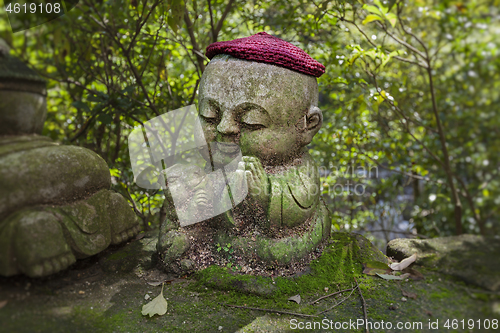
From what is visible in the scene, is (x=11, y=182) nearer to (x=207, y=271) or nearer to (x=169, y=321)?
(x=169, y=321)

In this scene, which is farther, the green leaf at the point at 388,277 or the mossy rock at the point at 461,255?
the green leaf at the point at 388,277

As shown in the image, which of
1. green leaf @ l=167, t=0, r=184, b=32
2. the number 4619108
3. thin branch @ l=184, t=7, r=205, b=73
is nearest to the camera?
the number 4619108

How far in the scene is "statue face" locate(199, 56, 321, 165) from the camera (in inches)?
86.5

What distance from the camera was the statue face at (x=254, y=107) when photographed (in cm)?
220

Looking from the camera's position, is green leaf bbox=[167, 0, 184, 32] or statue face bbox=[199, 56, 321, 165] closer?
statue face bbox=[199, 56, 321, 165]

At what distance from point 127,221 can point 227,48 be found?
1351mm

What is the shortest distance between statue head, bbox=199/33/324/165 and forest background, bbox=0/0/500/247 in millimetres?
687

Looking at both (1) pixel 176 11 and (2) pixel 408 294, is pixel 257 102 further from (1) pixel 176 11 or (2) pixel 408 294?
(2) pixel 408 294

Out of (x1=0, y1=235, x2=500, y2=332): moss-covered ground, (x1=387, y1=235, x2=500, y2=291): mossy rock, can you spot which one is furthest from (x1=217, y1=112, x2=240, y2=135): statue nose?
(x1=387, y1=235, x2=500, y2=291): mossy rock

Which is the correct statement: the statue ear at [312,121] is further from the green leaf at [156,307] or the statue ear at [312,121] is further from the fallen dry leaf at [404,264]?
the green leaf at [156,307]

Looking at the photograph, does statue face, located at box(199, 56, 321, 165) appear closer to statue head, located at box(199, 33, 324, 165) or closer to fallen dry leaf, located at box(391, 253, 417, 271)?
statue head, located at box(199, 33, 324, 165)

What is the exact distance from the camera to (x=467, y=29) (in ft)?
11.1

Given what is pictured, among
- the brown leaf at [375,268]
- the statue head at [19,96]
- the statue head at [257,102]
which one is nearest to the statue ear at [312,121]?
the statue head at [257,102]

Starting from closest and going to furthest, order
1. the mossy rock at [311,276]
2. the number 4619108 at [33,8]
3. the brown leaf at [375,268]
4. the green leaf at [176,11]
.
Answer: the number 4619108 at [33,8]
the mossy rock at [311,276]
the brown leaf at [375,268]
the green leaf at [176,11]
